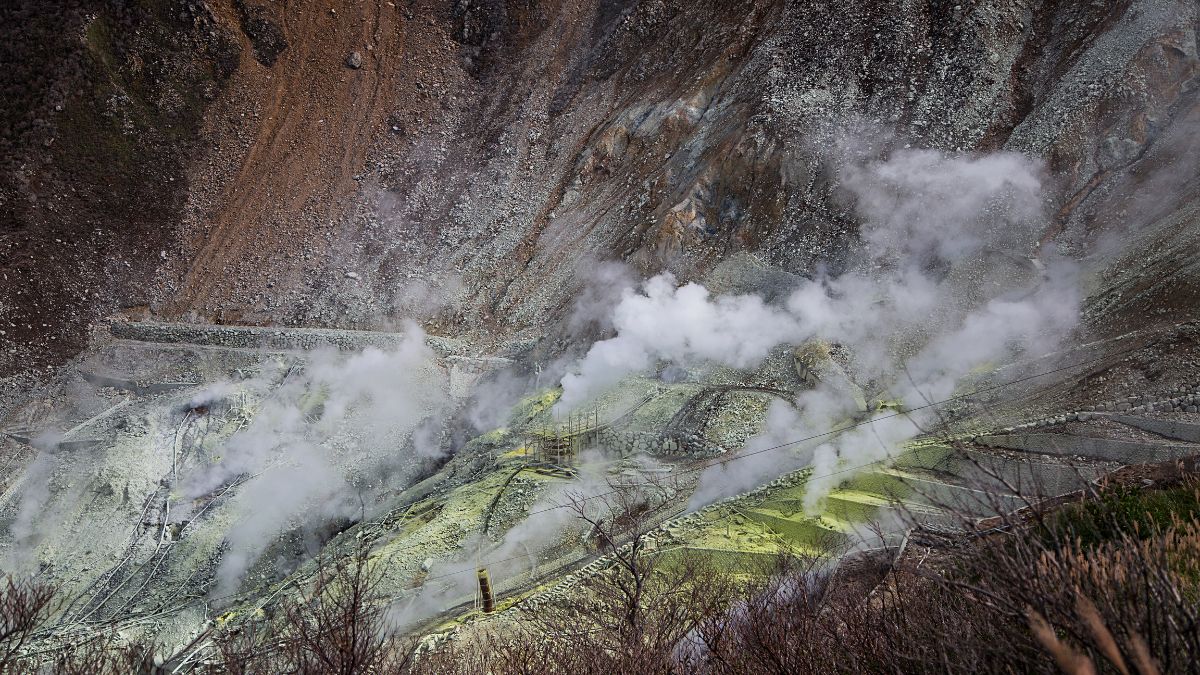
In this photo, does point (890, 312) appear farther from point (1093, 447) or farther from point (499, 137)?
point (499, 137)

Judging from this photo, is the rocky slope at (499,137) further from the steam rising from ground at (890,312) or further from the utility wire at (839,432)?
the utility wire at (839,432)

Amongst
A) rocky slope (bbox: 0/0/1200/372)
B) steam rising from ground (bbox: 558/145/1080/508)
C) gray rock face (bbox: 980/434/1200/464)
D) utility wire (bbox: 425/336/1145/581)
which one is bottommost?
gray rock face (bbox: 980/434/1200/464)

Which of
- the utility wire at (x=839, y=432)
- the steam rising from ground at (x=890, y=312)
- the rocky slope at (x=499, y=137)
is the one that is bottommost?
the utility wire at (x=839, y=432)

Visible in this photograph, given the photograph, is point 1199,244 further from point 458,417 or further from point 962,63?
point 458,417

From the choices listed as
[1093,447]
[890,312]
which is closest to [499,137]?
[890,312]

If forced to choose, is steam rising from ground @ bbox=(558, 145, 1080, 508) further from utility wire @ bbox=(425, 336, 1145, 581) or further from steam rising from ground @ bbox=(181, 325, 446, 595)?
steam rising from ground @ bbox=(181, 325, 446, 595)

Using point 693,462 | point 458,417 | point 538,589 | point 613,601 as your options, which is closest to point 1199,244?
point 693,462

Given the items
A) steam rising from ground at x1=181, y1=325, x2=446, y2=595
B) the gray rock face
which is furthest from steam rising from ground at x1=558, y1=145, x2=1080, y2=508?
steam rising from ground at x1=181, y1=325, x2=446, y2=595

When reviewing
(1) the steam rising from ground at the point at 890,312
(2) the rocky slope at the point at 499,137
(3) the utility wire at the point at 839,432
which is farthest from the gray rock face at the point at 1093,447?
(2) the rocky slope at the point at 499,137
